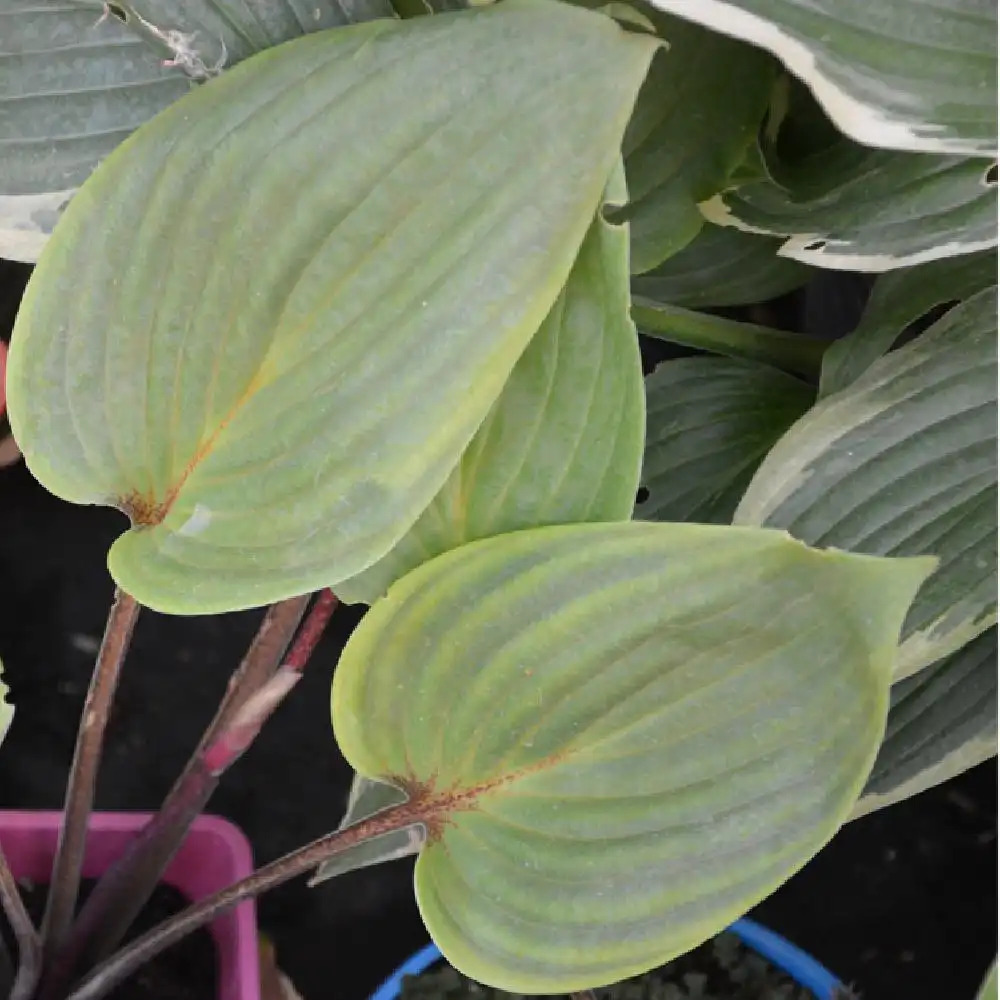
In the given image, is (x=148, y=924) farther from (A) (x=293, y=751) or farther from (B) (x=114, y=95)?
(B) (x=114, y=95)

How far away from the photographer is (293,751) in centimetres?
85

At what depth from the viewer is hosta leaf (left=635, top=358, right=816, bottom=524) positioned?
63 centimetres

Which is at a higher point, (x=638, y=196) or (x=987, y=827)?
(x=638, y=196)

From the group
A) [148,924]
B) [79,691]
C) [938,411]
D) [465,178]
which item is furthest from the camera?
[79,691]

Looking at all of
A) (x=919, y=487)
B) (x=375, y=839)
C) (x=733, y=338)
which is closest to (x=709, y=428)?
(x=733, y=338)

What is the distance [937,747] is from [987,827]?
0.38m

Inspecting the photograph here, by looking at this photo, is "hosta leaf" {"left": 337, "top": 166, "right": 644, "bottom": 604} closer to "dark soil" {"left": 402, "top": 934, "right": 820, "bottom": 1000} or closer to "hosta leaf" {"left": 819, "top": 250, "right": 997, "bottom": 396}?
"hosta leaf" {"left": 819, "top": 250, "right": 997, "bottom": 396}

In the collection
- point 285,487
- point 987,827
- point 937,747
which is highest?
point 285,487

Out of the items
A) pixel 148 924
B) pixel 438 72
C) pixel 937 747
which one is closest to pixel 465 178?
pixel 438 72

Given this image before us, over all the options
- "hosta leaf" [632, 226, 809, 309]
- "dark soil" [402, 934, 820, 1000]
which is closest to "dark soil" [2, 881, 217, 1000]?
"dark soil" [402, 934, 820, 1000]

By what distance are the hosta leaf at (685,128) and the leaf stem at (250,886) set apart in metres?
0.28

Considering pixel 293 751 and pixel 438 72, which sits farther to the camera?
pixel 293 751

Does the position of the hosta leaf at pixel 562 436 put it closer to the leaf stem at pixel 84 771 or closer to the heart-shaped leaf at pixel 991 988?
the leaf stem at pixel 84 771

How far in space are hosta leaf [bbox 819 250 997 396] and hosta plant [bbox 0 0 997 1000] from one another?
0.09 metres
